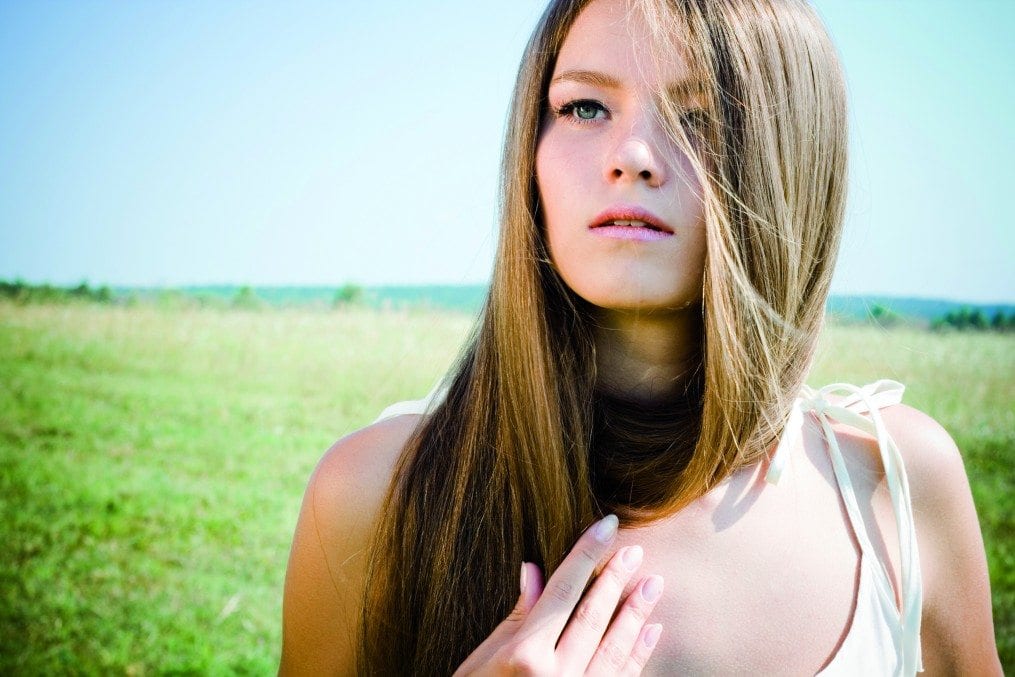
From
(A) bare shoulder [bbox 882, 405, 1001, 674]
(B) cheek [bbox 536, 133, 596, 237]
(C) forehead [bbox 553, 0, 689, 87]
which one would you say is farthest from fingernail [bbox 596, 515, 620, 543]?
(C) forehead [bbox 553, 0, 689, 87]

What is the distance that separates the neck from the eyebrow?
1.51 feet

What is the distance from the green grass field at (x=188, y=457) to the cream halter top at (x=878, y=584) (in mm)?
300

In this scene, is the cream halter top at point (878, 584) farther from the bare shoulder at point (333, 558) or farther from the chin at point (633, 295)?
the bare shoulder at point (333, 558)

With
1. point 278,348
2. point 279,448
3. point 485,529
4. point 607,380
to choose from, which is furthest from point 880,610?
point 278,348

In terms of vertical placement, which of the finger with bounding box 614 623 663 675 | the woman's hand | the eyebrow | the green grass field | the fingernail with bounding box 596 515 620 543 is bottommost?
the green grass field

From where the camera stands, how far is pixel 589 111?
4.46 feet

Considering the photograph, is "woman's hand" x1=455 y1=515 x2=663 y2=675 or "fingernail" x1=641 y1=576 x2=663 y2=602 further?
"fingernail" x1=641 y1=576 x2=663 y2=602

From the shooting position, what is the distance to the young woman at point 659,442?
1252 millimetres

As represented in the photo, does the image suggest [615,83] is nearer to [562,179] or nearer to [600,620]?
[562,179]

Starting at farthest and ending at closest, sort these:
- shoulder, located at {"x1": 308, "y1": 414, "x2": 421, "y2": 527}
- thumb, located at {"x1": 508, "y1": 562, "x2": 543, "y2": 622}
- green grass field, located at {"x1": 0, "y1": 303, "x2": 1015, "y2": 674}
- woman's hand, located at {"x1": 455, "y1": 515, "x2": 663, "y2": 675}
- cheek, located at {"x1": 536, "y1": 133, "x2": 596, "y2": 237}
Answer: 1. green grass field, located at {"x1": 0, "y1": 303, "x2": 1015, "y2": 674}
2. shoulder, located at {"x1": 308, "y1": 414, "x2": 421, "y2": 527}
3. cheek, located at {"x1": 536, "y1": 133, "x2": 596, "y2": 237}
4. thumb, located at {"x1": 508, "y1": 562, "x2": 543, "y2": 622}
5. woman's hand, located at {"x1": 455, "y1": 515, "x2": 663, "y2": 675}

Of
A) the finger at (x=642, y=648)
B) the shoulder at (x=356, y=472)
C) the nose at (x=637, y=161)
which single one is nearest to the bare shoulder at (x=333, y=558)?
the shoulder at (x=356, y=472)

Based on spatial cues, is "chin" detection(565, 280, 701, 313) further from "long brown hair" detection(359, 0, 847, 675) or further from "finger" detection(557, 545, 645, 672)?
"finger" detection(557, 545, 645, 672)

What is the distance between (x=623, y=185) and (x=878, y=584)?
0.98 meters

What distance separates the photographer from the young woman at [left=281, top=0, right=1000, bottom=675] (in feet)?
4.11
